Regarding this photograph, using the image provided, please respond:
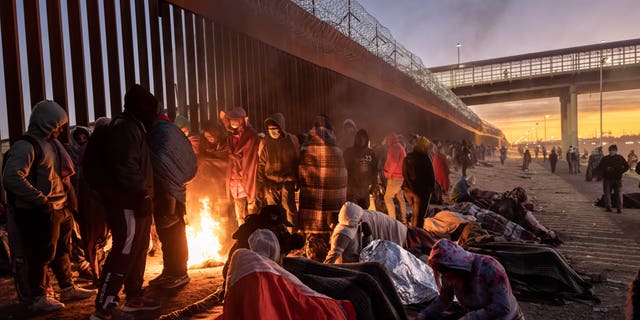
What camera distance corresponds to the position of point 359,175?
6562mm

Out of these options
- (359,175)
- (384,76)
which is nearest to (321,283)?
(359,175)

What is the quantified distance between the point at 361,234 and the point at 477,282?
1.63 metres

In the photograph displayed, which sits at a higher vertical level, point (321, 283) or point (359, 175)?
point (359, 175)

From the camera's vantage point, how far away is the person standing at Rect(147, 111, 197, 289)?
12.1ft

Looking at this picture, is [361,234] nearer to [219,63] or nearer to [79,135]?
[79,135]

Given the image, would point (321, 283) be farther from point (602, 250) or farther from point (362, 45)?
point (362, 45)

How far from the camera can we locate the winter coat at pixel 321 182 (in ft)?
16.1

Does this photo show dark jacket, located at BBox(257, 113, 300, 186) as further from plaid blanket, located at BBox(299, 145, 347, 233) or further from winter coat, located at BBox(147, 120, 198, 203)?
winter coat, located at BBox(147, 120, 198, 203)

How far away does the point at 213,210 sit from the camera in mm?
6008

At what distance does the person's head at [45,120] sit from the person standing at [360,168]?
4.02 m

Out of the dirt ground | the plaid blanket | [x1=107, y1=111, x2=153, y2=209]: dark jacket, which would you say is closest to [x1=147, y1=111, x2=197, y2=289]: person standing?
[x1=107, y1=111, x2=153, y2=209]: dark jacket

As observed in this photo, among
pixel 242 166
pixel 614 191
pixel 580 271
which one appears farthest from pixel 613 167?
pixel 242 166

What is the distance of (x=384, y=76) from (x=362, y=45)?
280cm

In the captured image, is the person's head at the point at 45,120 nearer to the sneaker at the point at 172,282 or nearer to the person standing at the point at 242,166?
the sneaker at the point at 172,282
